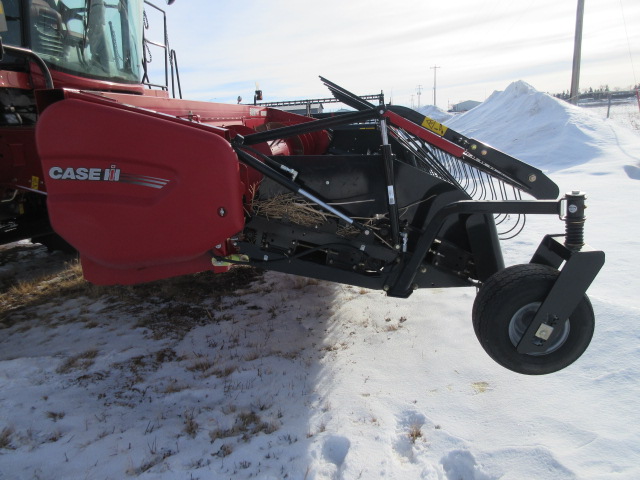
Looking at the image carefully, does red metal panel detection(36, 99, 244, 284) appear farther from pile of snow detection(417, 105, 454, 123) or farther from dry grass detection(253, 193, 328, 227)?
pile of snow detection(417, 105, 454, 123)

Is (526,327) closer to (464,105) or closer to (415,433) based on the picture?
(415,433)

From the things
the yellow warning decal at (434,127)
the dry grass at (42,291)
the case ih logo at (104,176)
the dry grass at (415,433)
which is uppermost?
the yellow warning decal at (434,127)

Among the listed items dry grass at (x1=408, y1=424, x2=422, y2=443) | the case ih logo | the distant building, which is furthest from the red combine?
the distant building

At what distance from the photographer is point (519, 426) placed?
7.22ft

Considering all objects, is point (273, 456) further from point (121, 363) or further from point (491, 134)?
point (491, 134)

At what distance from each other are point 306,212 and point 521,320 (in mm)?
1288

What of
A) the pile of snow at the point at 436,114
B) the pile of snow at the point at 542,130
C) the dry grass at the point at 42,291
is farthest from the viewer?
the pile of snow at the point at 436,114

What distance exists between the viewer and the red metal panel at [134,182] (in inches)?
89.6

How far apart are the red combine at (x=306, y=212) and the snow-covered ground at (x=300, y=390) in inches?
14.1

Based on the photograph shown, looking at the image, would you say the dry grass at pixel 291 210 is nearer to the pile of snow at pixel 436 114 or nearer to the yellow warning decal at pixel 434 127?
the yellow warning decal at pixel 434 127

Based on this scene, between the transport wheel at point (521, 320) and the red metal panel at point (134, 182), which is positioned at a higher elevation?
the red metal panel at point (134, 182)

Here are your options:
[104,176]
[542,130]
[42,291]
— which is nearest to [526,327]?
[104,176]

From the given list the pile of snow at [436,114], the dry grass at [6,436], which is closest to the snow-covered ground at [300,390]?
the dry grass at [6,436]

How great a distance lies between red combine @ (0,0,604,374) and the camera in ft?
7.30
